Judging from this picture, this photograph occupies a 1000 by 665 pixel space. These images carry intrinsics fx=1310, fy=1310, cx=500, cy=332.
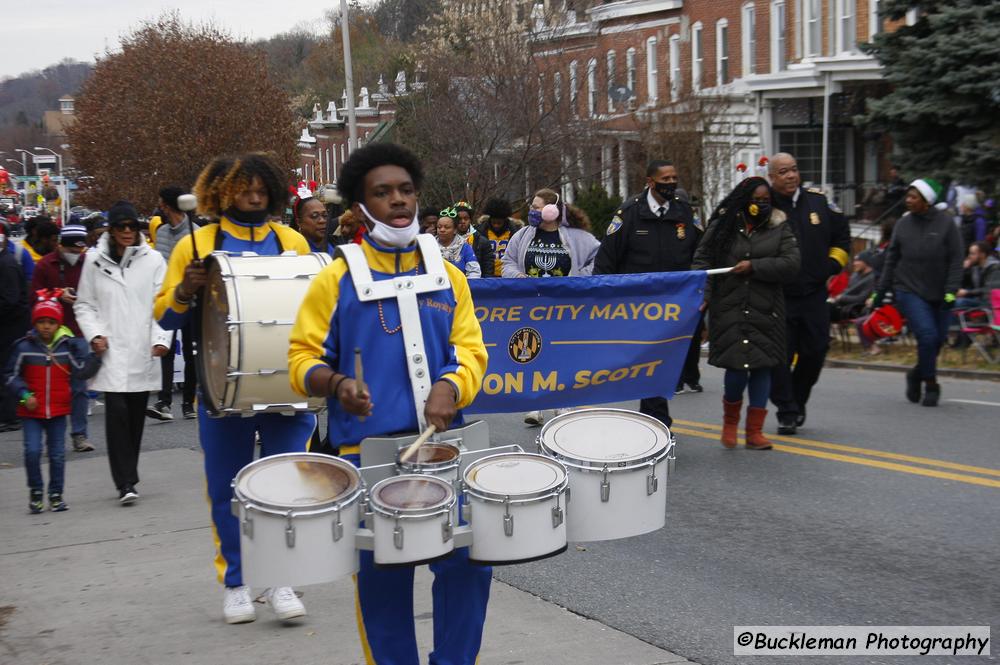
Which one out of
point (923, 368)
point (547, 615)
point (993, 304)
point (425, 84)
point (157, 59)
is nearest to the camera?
point (547, 615)

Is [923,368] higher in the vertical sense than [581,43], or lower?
lower

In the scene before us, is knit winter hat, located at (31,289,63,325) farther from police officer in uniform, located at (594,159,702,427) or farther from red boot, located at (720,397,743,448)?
red boot, located at (720,397,743,448)

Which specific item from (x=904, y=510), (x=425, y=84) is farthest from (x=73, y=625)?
(x=425, y=84)

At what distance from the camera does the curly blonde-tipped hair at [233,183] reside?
603cm

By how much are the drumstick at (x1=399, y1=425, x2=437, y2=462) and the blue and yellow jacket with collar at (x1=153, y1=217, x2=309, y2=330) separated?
207cm

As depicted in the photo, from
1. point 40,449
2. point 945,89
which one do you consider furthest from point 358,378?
point 945,89

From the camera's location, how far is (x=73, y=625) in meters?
6.27

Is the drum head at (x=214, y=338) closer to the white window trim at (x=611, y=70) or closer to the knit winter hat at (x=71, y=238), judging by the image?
the knit winter hat at (x=71, y=238)

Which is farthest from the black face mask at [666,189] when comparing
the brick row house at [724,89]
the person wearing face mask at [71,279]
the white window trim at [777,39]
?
the white window trim at [777,39]

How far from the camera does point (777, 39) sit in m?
35.0

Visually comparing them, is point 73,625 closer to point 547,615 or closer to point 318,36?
→ point 547,615

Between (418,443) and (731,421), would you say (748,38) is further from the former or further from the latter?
(418,443)

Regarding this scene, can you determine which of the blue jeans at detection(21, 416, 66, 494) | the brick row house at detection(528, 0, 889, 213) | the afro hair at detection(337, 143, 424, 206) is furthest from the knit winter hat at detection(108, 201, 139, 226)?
the brick row house at detection(528, 0, 889, 213)

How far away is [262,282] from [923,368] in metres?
8.30
